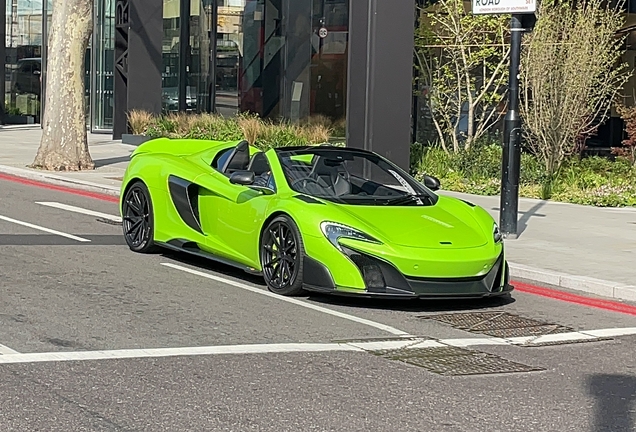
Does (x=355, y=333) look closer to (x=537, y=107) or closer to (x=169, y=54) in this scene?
(x=537, y=107)

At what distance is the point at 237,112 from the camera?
28734mm

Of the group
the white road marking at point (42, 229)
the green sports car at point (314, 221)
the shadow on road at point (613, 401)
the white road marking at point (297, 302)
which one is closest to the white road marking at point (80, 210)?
the white road marking at point (42, 229)

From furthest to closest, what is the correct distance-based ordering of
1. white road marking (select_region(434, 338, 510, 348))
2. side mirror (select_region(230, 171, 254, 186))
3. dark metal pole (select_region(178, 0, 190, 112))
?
dark metal pole (select_region(178, 0, 190, 112))
side mirror (select_region(230, 171, 254, 186))
white road marking (select_region(434, 338, 510, 348))

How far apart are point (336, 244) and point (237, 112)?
20205 mm

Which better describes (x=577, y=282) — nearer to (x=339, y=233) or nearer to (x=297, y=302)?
(x=339, y=233)

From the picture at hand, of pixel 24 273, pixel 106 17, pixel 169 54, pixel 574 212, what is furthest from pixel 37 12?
pixel 24 273

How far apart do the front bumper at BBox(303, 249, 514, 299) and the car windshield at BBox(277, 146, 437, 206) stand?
0.92 m

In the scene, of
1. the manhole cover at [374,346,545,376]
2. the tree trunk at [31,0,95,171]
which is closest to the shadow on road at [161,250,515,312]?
the manhole cover at [374,346,545,376]

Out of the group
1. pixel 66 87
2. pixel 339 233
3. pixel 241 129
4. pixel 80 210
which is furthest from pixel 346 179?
pixel 241 129

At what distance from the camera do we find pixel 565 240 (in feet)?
43.8

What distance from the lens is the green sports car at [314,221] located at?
29.1ft

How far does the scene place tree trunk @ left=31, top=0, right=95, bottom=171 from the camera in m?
20.8

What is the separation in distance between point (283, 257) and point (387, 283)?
3.38ft

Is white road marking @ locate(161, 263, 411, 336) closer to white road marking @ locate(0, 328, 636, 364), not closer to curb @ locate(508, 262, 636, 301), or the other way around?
white road marking @ locate(0, 328, 636, 364)
